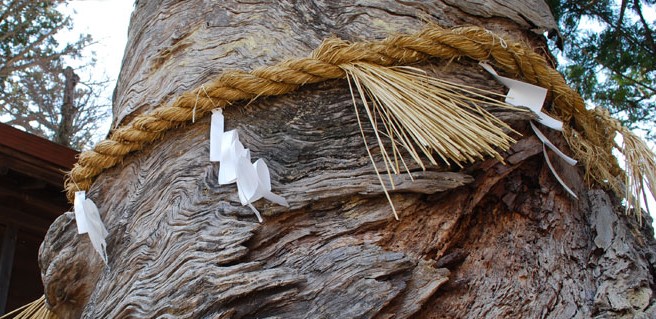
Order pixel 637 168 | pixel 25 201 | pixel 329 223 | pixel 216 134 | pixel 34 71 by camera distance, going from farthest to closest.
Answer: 1. pixel 34 71
2. pixel 25 201
3. pixel 637 168
4. pixel 216 134
5. pixel 329 223

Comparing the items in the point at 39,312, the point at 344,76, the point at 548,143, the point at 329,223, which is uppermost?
the point at 344,76

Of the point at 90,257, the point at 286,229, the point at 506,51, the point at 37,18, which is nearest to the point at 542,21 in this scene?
the point at 506,51

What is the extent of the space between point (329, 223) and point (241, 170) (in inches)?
6.0

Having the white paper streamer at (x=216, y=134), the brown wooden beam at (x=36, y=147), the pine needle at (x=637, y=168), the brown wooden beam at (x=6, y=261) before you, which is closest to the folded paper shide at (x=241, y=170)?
the white paper streamer at (x=216, y=134)

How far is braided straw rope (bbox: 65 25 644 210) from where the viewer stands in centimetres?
127

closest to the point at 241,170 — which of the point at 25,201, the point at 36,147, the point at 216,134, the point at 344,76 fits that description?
the point at 216,134

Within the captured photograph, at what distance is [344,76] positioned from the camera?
1.29 m

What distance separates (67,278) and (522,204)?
0.80 metres

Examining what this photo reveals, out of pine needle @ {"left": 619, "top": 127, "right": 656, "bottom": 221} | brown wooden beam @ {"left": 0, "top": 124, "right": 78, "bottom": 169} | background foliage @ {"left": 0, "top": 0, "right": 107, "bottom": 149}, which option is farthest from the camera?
background foliage @ {"left": 0, "top": 0, "right": 107, "bottom": 149}

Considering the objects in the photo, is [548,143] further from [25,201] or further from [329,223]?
[25,201]

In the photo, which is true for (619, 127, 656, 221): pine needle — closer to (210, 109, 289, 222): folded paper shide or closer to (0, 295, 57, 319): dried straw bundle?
(210, 109, 289, 222): folded paper shide

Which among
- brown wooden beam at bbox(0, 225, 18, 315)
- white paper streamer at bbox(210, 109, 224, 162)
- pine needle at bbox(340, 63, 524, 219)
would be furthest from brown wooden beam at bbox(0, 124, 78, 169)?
pine needle at bbox(340, 63, 524, 219)

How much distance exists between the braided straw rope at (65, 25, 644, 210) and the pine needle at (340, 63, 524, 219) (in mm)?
32

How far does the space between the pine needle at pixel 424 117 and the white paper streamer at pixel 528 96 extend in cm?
4
